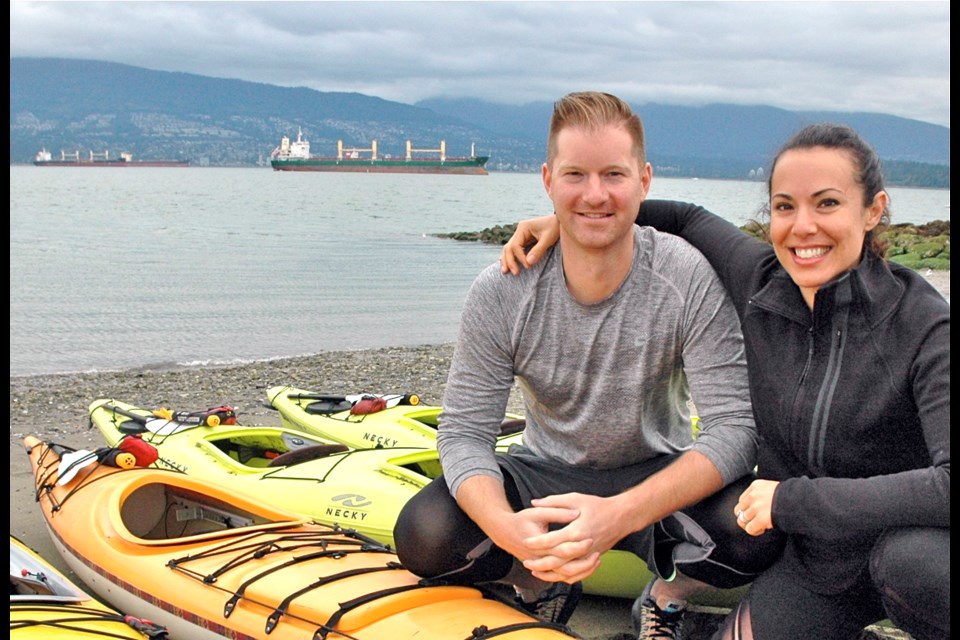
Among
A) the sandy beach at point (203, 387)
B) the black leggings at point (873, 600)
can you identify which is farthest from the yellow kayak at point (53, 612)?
the black leggings at point (873, 600)

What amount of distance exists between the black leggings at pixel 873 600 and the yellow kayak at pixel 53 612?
1778 mm

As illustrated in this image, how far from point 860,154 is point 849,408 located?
65cm

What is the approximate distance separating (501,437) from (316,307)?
10.7 meters

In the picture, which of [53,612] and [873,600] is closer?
[873,600]

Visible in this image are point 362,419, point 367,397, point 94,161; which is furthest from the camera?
point 94,161

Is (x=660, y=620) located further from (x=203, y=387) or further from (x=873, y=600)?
(x=203, y=387)

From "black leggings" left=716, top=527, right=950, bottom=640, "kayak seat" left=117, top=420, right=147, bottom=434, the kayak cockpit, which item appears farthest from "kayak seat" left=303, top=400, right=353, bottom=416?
"black leggings" left=716, top=527, right=950, bottom=640

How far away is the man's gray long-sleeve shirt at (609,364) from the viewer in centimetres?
287

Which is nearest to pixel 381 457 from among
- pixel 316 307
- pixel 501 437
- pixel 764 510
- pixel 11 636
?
pixel 501 437

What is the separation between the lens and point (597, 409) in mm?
2992

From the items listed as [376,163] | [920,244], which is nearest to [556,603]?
[920,244]

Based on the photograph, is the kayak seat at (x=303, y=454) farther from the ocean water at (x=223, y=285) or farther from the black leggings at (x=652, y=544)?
the ocean water at (x=223, y=285)

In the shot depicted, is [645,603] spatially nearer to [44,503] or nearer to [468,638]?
[468,638]

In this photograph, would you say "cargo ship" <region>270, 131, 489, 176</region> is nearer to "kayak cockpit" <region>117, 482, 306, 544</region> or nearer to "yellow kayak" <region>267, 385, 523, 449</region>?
"yellow kayak" <region>267, 385, 523, 449</region>
